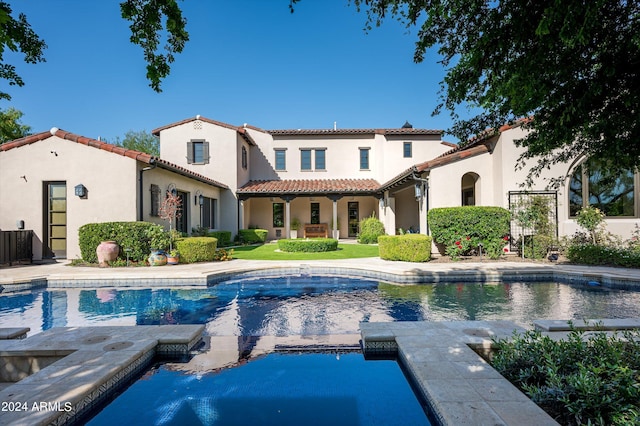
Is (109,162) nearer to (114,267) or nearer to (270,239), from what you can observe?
(114,267)

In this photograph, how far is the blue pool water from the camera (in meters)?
5.82

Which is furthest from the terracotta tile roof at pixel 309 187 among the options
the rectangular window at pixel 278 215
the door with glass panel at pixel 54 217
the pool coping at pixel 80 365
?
the pool coping at pixel 80 365

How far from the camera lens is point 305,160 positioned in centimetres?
2291

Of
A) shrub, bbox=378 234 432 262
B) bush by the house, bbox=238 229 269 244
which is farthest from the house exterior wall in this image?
shrub, bbox=378 234 432 262

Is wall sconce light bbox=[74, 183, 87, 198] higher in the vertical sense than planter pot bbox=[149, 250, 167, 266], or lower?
higher

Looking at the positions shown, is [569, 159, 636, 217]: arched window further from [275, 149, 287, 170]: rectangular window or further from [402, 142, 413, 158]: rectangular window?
[275, 149, 287, 170]: rectangular window

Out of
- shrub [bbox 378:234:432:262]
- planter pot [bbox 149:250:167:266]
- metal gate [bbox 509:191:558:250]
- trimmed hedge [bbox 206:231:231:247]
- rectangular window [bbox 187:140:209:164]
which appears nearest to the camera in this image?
planter pot [bbox 149:250:167:266]

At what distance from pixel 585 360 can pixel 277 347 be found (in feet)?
11.3

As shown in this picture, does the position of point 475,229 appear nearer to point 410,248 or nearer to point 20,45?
point 410,248

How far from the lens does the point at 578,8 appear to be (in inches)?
91.0

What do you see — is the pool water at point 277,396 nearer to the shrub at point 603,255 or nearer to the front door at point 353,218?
the shrub at point 603,255

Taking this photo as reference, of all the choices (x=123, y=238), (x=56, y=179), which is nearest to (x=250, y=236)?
(x=123, y=238)

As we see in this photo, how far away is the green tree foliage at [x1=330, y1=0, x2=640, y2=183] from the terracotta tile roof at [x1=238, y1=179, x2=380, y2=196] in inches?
620

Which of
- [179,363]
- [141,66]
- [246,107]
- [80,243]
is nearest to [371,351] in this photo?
[179,363]
